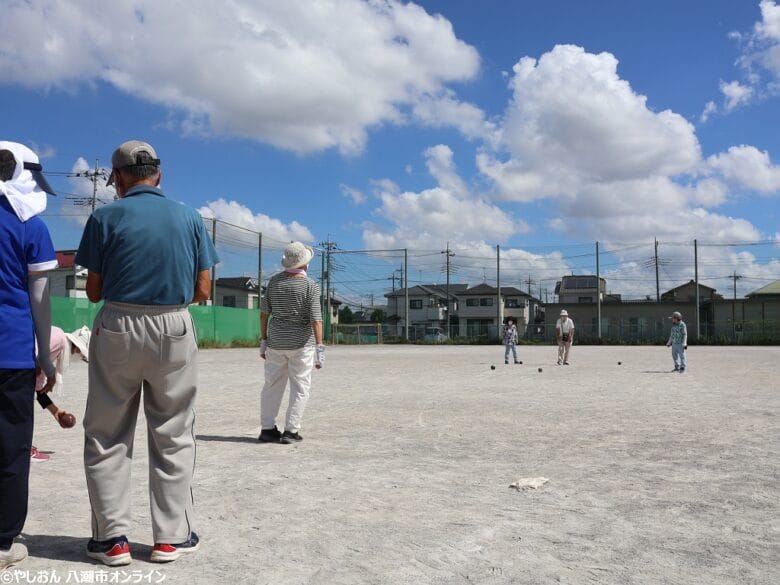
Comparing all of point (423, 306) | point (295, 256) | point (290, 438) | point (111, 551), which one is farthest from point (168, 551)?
point (423, 306)

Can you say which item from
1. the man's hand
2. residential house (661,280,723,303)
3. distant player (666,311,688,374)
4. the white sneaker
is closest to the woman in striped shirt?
the man's hand

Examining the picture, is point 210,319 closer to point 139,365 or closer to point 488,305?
point 139,365

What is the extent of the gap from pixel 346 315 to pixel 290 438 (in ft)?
342

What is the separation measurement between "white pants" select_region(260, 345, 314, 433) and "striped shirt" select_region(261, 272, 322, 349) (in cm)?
8

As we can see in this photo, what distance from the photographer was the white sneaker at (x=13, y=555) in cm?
312

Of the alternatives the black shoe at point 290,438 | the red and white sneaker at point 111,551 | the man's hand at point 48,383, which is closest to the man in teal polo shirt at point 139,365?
the red and white sneaker at point 111,551

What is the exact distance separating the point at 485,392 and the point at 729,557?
8.60 metres

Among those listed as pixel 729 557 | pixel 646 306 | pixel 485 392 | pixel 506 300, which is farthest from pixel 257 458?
pixel 506 300

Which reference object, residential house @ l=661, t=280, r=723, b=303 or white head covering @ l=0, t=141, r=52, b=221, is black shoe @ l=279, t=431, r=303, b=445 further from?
residential house @ l=661, t=280, r=723, b=303

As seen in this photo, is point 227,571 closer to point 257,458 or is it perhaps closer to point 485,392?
point 257,458

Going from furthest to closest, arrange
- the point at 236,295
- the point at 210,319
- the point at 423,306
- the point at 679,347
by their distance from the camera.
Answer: the point at 423,306 < the point at 236,295 < the point at 210,319 < the point at 679,347

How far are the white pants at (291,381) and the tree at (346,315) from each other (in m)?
101

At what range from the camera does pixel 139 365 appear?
10.7 feet

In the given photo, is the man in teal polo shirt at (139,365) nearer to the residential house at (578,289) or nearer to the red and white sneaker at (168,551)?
the red and white sneaker at (168,551)
